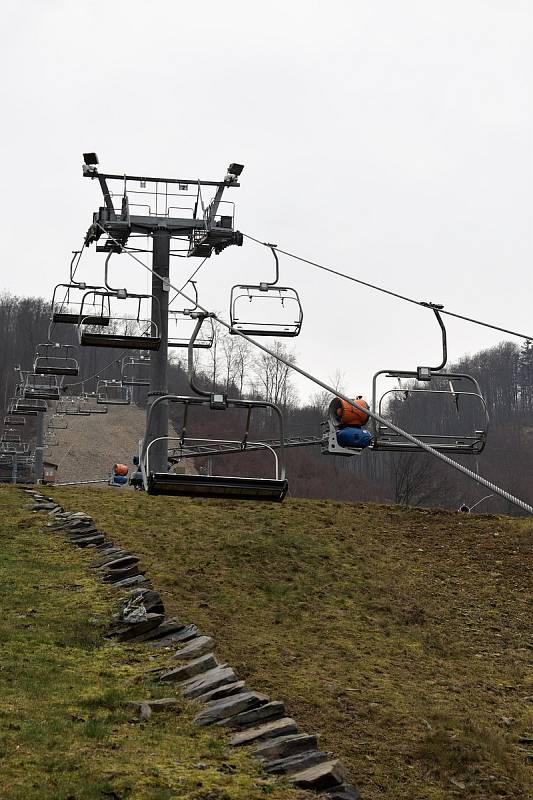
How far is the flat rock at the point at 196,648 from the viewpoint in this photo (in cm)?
1081

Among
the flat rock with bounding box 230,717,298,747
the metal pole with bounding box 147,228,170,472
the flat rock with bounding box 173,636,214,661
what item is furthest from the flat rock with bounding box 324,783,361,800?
the metal pole with bounding box 147,228,170,472

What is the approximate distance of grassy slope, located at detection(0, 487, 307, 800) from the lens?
7387 millimetres

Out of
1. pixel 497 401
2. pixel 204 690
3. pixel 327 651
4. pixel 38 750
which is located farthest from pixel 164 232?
pixel 497 401

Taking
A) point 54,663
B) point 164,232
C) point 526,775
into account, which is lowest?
point 526,775

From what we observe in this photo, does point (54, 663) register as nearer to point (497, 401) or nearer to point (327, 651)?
point (327, 651)

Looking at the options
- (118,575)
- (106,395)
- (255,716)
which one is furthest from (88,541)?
(106,395)

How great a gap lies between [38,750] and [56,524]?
31.7 ft

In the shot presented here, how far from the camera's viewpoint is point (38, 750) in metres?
7.95

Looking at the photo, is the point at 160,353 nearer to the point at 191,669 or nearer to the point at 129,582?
the point at 129,582

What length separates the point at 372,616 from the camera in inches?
552

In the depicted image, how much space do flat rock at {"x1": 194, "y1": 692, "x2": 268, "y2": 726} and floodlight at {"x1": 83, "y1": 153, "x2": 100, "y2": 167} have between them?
13880 mm

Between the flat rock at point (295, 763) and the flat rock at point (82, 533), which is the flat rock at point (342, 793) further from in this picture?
the flat rock at point (82, 533)

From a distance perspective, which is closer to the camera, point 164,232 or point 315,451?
point 164,232

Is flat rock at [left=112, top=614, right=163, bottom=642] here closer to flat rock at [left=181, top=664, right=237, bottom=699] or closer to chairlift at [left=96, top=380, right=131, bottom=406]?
flat rock at [left=181, top=664, right=237, bottom=699]
